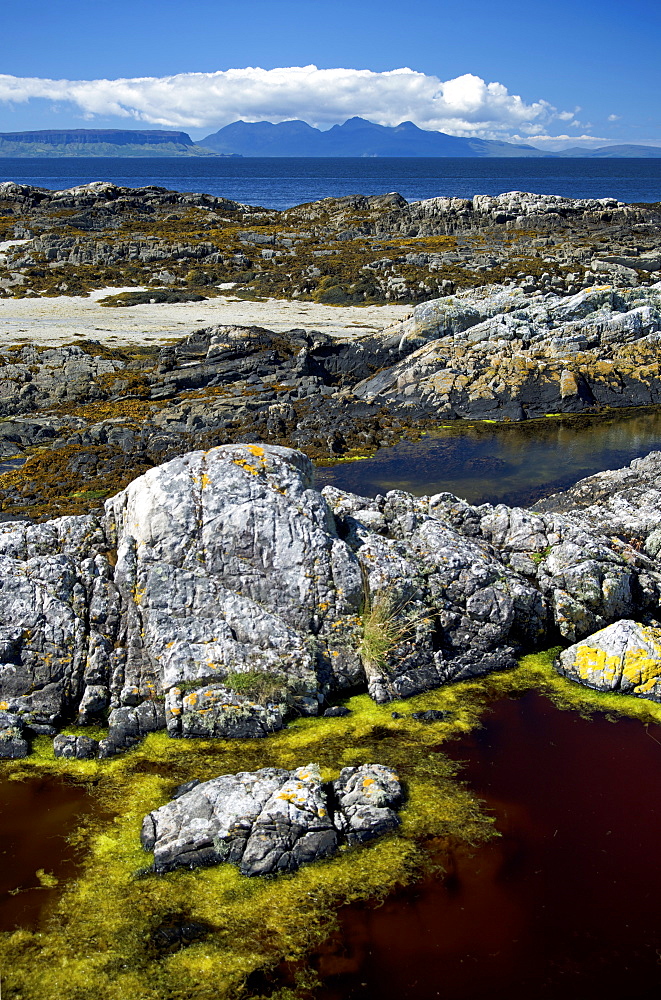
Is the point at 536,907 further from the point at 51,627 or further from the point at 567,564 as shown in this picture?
the point at 51,627

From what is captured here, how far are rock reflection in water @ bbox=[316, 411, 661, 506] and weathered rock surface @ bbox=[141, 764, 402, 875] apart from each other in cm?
1512

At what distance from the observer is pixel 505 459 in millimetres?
28000

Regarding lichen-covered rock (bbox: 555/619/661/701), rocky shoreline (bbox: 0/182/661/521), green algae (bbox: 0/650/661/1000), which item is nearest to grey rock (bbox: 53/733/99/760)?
green algae (bbox: 0/650/661/1000)

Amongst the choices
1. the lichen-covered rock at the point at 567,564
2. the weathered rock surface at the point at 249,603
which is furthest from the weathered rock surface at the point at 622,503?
the weathered rock surface at the point at 249,603

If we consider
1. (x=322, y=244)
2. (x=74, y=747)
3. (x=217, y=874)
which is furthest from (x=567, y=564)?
(x=322, y=244)

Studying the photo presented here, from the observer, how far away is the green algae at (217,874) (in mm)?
7652

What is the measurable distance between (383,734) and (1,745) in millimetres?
5792

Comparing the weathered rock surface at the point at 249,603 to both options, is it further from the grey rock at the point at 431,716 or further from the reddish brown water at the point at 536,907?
the reddish brown water at the point at 536,907

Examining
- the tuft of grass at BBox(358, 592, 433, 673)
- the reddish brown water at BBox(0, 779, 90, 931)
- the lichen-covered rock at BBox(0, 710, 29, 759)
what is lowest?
the reddish brown water at BBox(0, 779, 90, 931)

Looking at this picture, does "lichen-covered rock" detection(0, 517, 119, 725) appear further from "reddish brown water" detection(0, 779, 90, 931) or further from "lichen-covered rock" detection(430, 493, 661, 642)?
"lichen-covered rock" detection(430, 493, 661, 642)

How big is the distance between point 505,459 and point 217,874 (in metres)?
21.7

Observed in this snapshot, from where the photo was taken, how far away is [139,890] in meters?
8.67

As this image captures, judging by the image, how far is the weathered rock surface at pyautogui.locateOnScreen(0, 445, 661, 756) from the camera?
1176cm

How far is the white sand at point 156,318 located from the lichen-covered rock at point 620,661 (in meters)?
33.0
